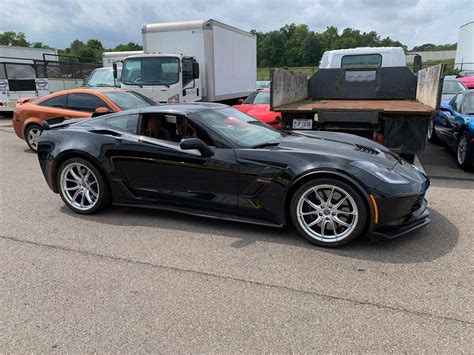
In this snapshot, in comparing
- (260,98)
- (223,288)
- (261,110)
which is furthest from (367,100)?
(223,288)

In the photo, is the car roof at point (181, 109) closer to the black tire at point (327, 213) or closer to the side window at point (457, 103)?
the black tire at point (327, 213)

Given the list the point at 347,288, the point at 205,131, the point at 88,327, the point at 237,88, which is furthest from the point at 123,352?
the point at 237,88

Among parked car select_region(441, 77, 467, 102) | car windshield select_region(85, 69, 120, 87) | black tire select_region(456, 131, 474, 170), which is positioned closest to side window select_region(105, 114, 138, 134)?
black tire select_region(456, 131, 474, 170)

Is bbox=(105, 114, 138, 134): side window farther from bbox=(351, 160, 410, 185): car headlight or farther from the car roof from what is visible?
bbox=(351, 160, 410, 185): car headlight

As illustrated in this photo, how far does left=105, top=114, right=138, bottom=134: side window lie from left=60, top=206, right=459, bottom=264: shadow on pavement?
39.7 inches

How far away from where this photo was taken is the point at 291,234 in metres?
3.90

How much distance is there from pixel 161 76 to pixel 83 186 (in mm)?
5961

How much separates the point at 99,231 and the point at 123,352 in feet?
6.74

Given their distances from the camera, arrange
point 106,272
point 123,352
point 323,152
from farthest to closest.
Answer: point 323,152
point 106,272
point 123,352

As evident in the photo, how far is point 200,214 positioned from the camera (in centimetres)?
403

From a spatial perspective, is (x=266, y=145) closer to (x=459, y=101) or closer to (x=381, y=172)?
(x=381, y=172)

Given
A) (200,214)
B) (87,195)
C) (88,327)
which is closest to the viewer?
(88,327)

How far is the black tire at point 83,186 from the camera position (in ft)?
14.7

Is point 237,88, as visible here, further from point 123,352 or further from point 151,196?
point 123,352
